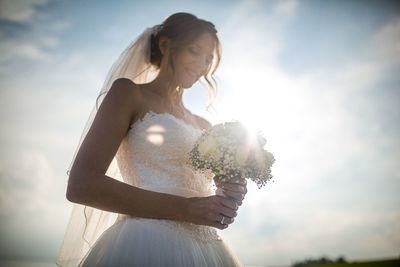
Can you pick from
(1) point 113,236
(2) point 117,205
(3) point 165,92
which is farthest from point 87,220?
(3) point 165,92

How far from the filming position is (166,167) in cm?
340

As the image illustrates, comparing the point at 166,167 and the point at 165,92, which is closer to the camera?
the point at 166,167

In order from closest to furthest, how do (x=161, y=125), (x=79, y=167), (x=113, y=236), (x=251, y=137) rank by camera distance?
1. (x=79, y=167)
2. (x=113, y=236)
3. (x=251, y=137)
4. (x=161, y=125)

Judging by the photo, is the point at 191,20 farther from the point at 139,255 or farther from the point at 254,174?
the point at 139,255

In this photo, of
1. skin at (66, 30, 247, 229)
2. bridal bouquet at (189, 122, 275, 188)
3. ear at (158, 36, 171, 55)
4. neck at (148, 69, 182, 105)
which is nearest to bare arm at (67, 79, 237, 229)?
skin at (66, 30, 247, 229)

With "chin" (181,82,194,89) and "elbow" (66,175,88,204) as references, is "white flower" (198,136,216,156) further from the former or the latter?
"chin" (181,82,194,89)

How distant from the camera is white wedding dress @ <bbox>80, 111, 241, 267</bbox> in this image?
2840 mm

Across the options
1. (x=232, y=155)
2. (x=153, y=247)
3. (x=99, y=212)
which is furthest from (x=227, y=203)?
(x=99, y=212)

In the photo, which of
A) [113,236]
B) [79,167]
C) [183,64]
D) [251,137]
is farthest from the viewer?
[183,64]

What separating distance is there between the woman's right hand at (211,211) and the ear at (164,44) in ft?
7.18

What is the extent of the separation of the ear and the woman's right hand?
2.19 meters

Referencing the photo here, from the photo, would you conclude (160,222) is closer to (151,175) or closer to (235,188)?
(151,175)

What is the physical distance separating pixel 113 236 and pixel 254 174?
56.3 inches

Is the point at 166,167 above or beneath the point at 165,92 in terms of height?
beneath
